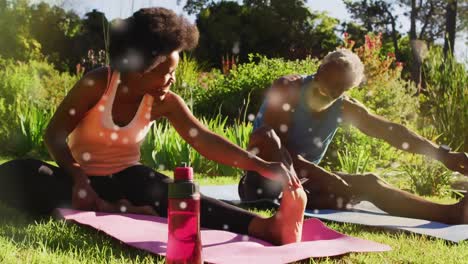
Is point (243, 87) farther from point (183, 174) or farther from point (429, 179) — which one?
point (183, 174)

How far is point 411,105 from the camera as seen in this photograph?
28.5ft

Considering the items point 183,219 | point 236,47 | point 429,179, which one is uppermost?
point 236,47

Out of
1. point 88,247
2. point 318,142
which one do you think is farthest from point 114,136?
point 318,142

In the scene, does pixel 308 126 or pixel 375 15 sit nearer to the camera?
pixel 308 126

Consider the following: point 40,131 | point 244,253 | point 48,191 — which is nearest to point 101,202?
point 48,191

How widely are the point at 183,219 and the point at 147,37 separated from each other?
123 centimetres

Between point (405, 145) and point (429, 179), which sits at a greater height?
point (405, 145)

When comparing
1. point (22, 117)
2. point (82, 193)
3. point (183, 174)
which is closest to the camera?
point (183, 174)

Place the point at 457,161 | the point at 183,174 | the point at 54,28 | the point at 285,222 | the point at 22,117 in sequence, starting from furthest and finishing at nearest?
the point at 54,28 < the point at 22,117 < the point at 457,161 < the point at 285,222 < the point at 183,174

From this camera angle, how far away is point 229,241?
2.79 metres

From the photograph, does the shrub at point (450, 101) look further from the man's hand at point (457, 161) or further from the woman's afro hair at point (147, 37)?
the woman's afro hair at point (147, 37)

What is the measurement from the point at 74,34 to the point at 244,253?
23534mm

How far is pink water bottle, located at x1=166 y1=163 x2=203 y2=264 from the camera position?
6.17ft

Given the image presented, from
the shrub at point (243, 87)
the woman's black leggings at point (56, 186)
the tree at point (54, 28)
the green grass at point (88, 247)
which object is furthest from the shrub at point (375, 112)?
the tree at point (54, 28)
